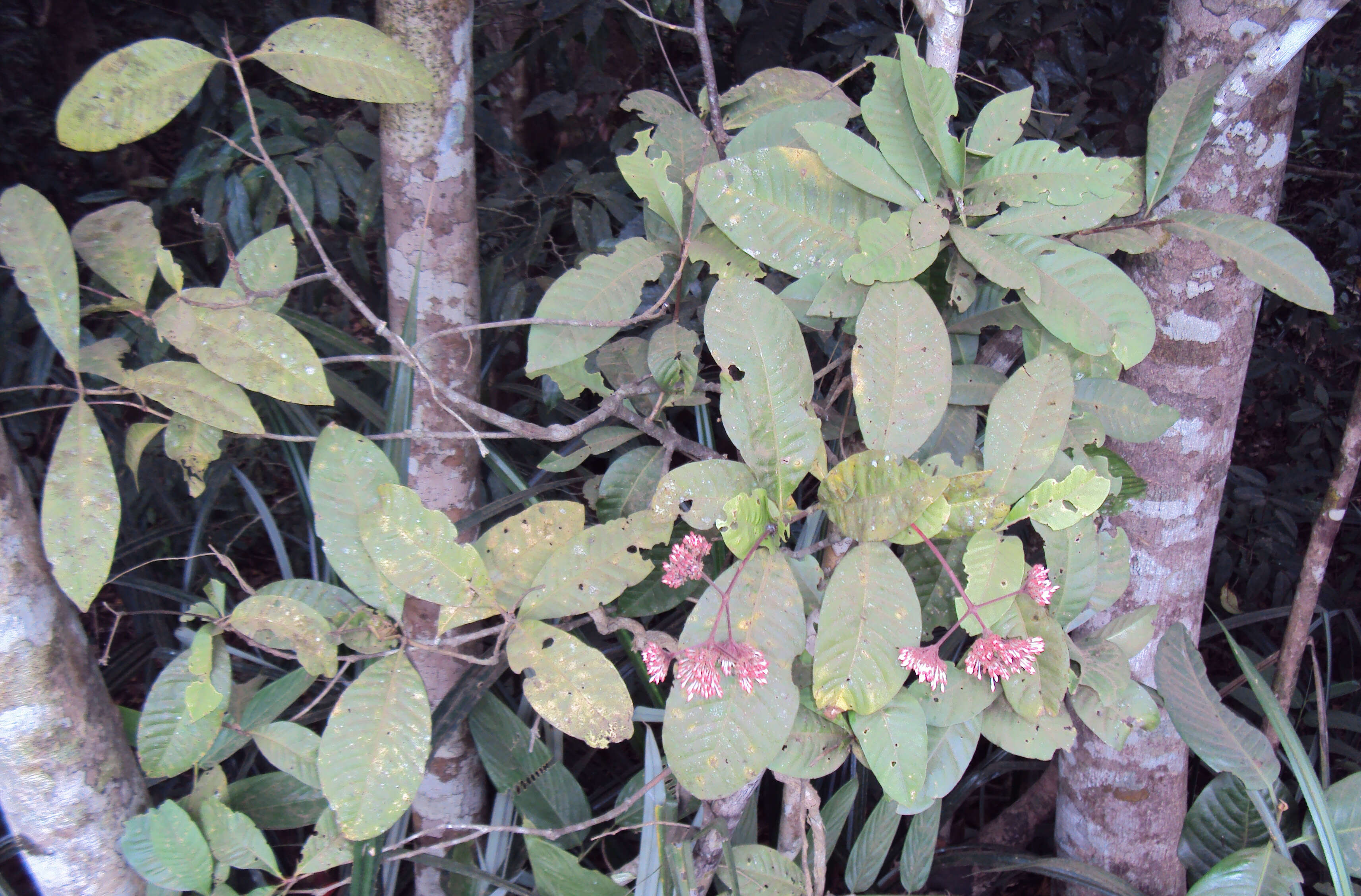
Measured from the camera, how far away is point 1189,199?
1.03 metres

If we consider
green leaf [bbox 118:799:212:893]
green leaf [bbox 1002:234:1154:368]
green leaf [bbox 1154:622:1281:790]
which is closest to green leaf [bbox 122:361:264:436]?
green leaf [bbox 118:799:212:893]

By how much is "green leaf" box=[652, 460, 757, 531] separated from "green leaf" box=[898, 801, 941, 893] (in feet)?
1.96

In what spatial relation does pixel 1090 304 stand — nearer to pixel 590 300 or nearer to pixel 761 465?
pixel 761 465

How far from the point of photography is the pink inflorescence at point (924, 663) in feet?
2.25

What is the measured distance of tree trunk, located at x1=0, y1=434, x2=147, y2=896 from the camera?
841 millimetres

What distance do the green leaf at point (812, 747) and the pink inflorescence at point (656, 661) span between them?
18cm

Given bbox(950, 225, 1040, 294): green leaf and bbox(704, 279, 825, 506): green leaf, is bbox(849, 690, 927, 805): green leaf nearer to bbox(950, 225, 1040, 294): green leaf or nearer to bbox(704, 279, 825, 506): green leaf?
bbox(704, 279, 825, 506): green leaf

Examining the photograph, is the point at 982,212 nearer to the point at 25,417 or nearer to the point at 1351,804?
the point at 1351,804

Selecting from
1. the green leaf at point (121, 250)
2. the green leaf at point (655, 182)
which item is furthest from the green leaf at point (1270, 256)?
the green leaf at point (121, 250)

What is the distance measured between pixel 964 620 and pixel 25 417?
182 cm

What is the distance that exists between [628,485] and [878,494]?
36 cm

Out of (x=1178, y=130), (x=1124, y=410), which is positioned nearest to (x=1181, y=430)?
(x=1124, y=410)

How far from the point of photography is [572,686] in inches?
30.6

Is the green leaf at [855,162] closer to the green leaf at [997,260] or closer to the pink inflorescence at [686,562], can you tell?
the green leaf at [997,260]
